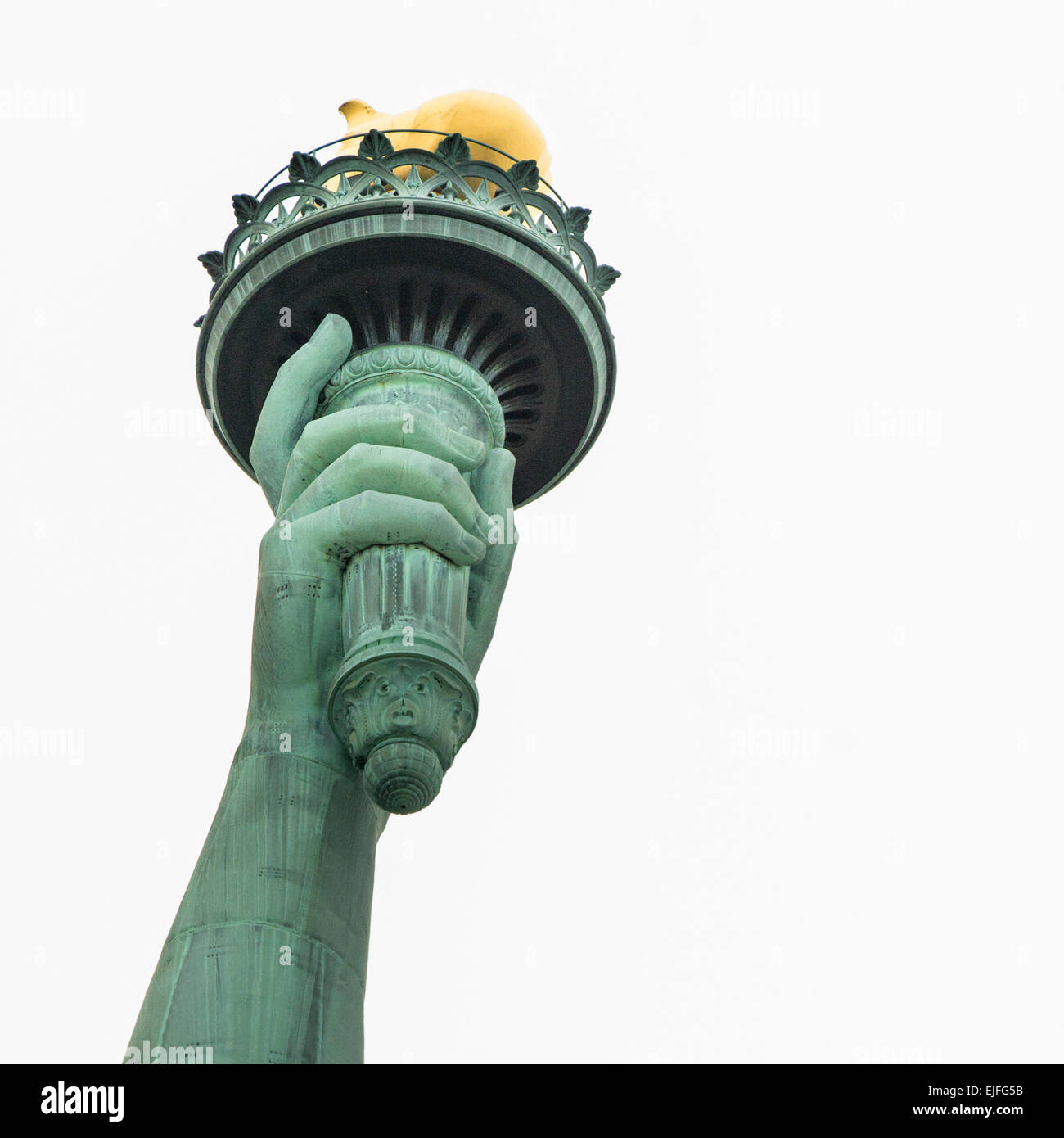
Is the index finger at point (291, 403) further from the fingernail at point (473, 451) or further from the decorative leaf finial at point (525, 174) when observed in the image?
the decorative leaf finial at point (525, 174)

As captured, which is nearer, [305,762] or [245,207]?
[305,762]

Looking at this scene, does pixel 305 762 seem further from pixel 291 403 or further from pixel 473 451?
pixel 291 403

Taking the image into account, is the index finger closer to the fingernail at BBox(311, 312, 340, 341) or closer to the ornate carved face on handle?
the fingernail at BBox(311, 312, 340, 341)

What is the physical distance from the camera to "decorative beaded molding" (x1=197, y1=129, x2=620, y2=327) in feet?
71.8

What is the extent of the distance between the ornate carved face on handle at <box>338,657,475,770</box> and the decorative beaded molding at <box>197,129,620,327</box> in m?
6.83

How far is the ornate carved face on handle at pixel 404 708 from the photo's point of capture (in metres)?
16.9

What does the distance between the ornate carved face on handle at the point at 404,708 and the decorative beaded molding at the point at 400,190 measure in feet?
22.4

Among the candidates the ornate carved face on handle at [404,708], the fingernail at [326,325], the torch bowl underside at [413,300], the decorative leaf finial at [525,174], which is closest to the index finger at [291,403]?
the fingernail at [326,325]

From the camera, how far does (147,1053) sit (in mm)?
15781

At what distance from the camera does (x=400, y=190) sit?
21.8 m

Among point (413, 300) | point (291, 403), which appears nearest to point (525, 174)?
point (413, 300)

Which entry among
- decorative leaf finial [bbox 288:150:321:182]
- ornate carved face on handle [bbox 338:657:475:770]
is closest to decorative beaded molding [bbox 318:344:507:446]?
decorative leaf finial [bbox 288:150:321:182]

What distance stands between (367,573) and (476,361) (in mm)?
4744

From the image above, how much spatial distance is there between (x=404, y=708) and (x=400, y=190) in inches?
298
